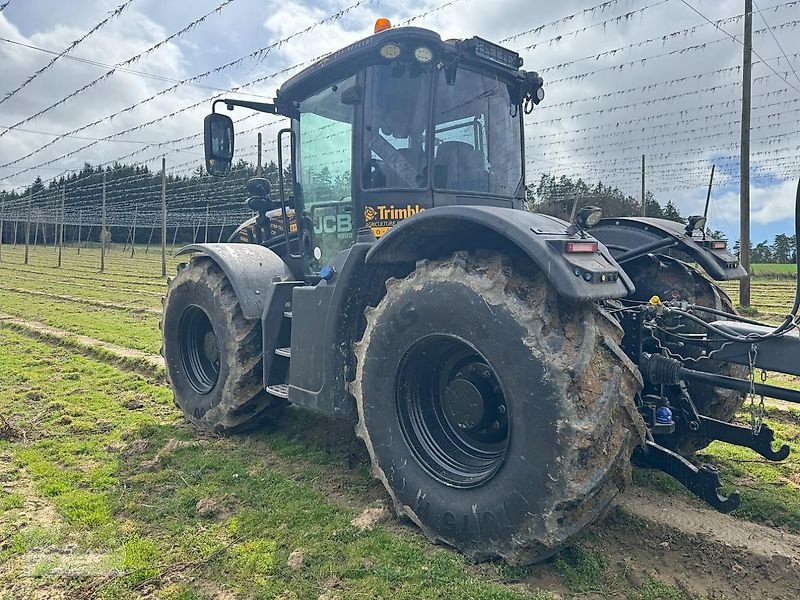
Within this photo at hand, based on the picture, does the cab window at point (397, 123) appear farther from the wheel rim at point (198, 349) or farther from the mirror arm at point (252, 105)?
the wheel rim at point (198, 349)

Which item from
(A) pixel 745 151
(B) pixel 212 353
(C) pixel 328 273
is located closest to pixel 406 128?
(C) pixel 328 273

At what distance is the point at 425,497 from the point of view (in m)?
3.36

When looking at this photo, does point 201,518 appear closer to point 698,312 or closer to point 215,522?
point 215,522

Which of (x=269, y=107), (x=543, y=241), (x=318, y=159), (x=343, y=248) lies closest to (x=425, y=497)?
(x=543, y=241)

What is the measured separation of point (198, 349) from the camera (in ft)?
19.2

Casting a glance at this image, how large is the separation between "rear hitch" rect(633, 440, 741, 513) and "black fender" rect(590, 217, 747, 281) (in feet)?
4.69

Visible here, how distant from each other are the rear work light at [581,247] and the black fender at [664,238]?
50.6 inches

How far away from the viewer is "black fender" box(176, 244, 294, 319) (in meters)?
5.04

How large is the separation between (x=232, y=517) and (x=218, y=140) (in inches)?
122

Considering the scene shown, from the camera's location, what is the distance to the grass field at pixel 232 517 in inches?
118

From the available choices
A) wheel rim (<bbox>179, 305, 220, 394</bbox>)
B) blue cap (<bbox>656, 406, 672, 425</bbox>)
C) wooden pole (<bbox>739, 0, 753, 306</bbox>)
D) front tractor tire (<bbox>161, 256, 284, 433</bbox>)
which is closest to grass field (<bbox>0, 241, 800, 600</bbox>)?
front tractor tire (<bbox>161, 256, 284, 433</bbox>)

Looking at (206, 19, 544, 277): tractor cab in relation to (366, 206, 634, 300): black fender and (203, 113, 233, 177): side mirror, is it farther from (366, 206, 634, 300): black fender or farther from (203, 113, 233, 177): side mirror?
(203, 113, 233, 177): side mirror

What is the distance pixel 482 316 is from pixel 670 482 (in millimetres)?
1995

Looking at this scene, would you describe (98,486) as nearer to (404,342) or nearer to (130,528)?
(130,528)
